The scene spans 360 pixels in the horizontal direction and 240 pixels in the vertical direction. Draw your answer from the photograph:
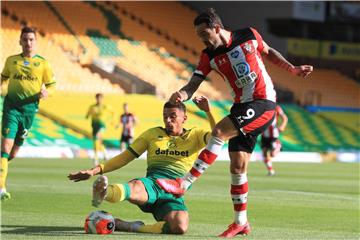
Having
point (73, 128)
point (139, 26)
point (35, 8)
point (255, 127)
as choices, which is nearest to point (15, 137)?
point (255, 127)

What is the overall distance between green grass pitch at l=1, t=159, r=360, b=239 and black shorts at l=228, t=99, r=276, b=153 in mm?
930

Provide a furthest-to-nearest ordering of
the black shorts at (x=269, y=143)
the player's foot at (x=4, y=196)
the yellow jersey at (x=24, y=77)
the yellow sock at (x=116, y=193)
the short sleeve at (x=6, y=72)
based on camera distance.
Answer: the black shorts at (x=269, y=143) → the short sleeve at (x=6, y=72) → the yellow jersey at (x=24, y=77) → the player's foot at (x=4, y=196) → the yellow sock at (x=116, y=193)

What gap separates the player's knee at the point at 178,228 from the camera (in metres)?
9.03

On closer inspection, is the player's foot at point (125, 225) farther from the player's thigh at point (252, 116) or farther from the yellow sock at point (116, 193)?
the player's thigh at point (252, 116)

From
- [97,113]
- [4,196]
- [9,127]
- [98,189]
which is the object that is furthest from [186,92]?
Result: [97,113]

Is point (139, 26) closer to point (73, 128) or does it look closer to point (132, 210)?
point (73, 128)

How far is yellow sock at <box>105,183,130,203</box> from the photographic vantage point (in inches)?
336

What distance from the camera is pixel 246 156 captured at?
9008 millimetres

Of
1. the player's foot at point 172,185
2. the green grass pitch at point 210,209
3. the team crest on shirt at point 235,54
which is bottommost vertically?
the green grass pitch at point 210,209

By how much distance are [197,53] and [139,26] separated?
3166 millimetres

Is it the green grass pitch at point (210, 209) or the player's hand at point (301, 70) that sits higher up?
the player's hand at point (301, 70)

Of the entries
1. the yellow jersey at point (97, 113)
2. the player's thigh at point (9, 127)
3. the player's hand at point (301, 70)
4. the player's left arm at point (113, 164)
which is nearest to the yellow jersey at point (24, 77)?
the player's thigh at point (9, 127)

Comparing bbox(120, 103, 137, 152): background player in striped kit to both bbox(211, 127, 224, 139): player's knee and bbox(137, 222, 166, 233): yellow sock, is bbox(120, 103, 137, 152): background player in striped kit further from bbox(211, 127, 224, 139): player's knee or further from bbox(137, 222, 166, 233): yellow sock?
bbox(211, 127, 224, 139): player's knee

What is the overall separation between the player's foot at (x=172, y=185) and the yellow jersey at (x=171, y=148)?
95 centimetres
